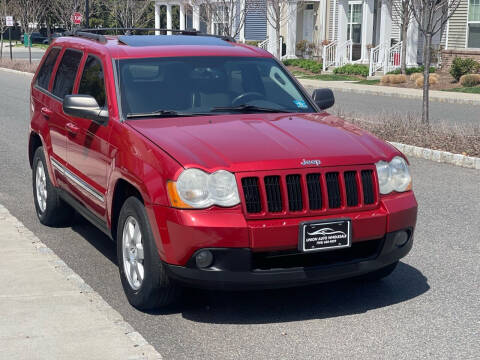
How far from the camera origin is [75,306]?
18.7 ft

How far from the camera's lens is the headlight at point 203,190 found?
5.25 metres

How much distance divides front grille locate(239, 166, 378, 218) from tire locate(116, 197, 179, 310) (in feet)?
2.48

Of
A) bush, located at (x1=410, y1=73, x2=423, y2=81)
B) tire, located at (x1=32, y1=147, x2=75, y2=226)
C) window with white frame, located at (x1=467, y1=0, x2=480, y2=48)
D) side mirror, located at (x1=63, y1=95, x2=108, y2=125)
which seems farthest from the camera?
window with white frame, located at (x1=467, y1=0, x2=480, y2=48)

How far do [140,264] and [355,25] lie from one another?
118 ft

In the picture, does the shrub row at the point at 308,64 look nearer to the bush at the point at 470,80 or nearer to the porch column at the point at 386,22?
the porch column at the point at 386,22

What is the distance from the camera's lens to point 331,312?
584cm

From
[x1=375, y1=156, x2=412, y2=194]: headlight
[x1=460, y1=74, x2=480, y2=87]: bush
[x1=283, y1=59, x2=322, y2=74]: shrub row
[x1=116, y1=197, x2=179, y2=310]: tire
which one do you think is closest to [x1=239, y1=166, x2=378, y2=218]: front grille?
[x1=375, y1=156, x2=412, y2=194]: headlight

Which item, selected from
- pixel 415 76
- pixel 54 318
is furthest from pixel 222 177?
pixel 415 76

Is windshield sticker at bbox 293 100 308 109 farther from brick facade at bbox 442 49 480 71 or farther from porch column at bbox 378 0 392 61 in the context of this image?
porch column at bbox 378 0 392 61

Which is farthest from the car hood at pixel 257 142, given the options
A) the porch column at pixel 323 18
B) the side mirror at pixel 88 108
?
the porch column at pixel 323 18

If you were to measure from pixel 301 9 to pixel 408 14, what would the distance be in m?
14.2

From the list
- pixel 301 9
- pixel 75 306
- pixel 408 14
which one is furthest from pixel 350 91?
pixel 75 306

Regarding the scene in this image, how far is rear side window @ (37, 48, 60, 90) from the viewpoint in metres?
8.42

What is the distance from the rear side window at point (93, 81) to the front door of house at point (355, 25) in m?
33.6
